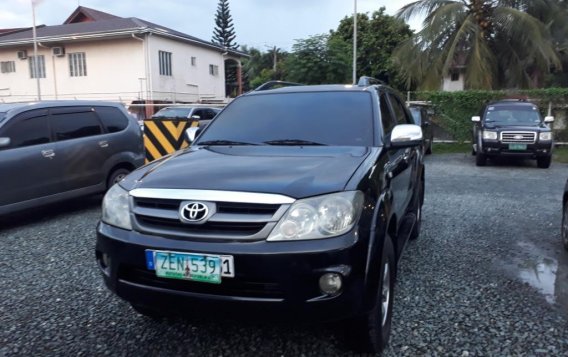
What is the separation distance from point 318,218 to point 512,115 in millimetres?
11751

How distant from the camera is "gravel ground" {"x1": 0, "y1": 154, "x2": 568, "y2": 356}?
3.01 meters

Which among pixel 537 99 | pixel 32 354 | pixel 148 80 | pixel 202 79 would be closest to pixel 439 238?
pixel 32 354

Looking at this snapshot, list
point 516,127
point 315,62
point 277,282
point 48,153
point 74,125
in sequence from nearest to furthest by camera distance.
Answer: point 277,282 < point 48,153 < point 74,125 < point 516,127 < point 315,62

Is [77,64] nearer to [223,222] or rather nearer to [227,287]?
[223,222]

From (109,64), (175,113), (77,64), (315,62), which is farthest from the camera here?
(77,64)

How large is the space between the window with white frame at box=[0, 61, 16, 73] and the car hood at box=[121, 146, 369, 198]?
30.3 meters

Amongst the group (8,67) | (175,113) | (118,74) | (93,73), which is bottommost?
(175,113)

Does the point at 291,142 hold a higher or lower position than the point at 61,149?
higher

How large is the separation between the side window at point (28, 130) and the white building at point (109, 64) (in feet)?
62.6

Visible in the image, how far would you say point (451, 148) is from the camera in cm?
1599

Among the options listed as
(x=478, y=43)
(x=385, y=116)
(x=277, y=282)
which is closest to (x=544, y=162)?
(x=478, y=43)

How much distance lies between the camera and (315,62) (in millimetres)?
23031

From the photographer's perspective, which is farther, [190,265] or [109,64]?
[109,64]

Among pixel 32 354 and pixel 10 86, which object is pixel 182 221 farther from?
pixel 10 86
